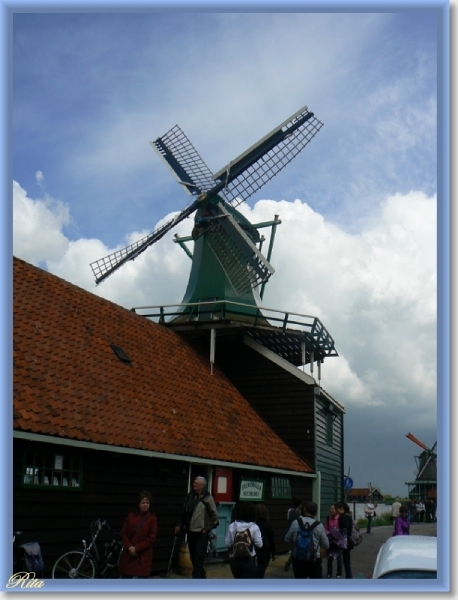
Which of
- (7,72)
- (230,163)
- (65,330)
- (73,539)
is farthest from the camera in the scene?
(230,163)

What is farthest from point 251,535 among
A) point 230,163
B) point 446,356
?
point 230,163

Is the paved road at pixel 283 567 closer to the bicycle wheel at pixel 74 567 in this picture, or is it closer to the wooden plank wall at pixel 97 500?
the wooden plank wall at pixel 97 500

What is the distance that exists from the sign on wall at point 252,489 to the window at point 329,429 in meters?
5.33

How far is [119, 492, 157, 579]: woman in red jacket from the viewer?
8.87m

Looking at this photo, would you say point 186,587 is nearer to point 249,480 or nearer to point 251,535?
point 251,535

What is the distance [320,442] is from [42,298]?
384 inches

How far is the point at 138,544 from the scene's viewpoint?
8.88m

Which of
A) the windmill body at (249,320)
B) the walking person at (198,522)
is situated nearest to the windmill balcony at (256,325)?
the windmill body at (249,320)

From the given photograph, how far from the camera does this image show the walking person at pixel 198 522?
9.66 m

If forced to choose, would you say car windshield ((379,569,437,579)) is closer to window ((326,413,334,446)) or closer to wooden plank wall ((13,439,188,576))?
wooden plank wall ((13,439,188,576))

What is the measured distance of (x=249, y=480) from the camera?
16.1 m

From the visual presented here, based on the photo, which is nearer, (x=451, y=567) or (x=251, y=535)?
(x=451, y=567)

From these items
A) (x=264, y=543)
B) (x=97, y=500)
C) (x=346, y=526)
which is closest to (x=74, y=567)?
(x=97, y=500)
